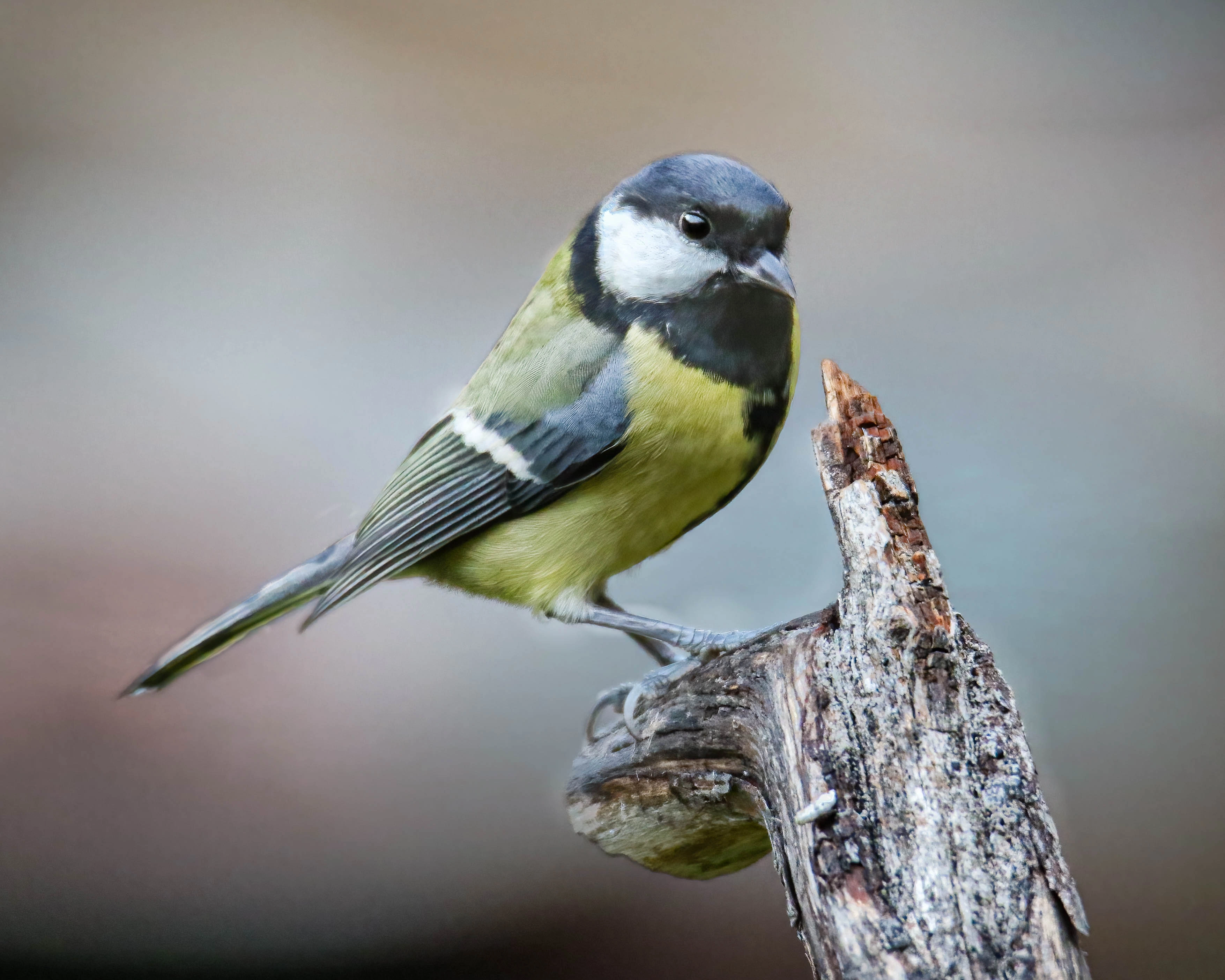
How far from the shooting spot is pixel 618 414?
0.99 m

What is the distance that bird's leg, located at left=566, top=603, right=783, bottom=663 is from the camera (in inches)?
37.4

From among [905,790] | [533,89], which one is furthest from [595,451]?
[533,89]

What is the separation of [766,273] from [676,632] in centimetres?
37

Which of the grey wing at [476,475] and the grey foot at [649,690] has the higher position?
the grey wing at [476,475]

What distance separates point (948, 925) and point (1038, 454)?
1105 mm

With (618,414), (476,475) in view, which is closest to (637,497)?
(618,414)

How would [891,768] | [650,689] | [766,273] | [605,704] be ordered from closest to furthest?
1. [891,768]
2. [766,273]
3. [650,689]
4. [605,704]

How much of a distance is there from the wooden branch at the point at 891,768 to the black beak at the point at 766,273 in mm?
130

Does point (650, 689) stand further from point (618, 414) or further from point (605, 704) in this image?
point (618, 414)

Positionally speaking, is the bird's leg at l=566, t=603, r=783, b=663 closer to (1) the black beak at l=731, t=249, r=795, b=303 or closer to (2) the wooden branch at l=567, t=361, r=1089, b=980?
(2) the wooden branch at l=567, t=361, r=1089, b=980

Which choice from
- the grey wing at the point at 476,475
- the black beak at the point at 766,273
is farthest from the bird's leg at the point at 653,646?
the black beak at the point at 766,273

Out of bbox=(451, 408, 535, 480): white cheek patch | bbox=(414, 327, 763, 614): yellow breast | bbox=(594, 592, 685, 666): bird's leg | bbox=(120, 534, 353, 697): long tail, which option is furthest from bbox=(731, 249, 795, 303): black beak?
bbox=(120, 534, 353, 697): long tail

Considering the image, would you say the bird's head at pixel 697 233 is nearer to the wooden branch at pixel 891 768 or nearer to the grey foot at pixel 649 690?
the wooden branch at pixel 891 768

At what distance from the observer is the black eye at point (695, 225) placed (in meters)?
0.96
